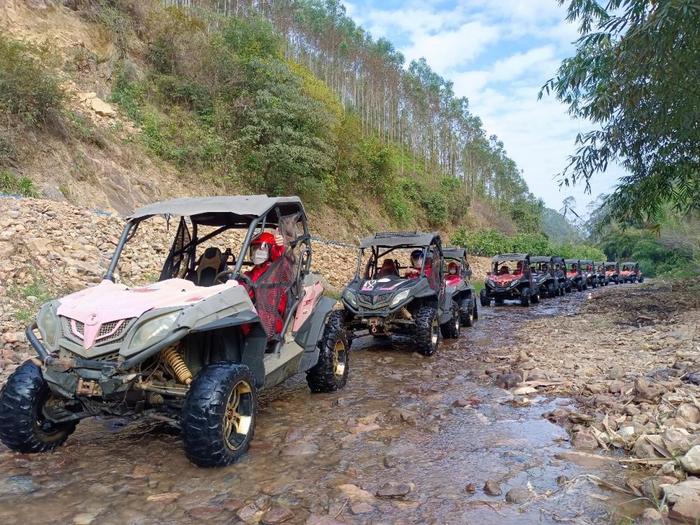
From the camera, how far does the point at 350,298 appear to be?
8203mm

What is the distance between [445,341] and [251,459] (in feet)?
21.6

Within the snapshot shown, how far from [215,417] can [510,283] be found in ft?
48.3

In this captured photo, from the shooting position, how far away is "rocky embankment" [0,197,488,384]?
7.49 meters

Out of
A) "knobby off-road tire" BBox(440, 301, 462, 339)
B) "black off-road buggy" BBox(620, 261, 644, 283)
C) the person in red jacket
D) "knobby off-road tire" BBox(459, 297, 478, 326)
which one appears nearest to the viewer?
the person in red jacket

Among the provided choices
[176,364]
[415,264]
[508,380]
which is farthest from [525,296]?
[176,364]

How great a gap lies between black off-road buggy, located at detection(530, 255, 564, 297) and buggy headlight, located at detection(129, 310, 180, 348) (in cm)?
1788

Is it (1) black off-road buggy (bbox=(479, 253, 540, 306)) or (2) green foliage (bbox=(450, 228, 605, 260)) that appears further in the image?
(2) green foliage (bbox=(450, 228, 605, 260))

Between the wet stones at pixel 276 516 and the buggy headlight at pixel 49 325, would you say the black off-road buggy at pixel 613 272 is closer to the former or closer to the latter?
the wet stones at pixel 276 516

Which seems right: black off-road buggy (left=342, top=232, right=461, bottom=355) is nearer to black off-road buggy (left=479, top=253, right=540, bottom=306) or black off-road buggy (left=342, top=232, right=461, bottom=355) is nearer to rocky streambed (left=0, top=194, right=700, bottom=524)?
rocky streambed (left=0, top=194, right=700, bottom=524)

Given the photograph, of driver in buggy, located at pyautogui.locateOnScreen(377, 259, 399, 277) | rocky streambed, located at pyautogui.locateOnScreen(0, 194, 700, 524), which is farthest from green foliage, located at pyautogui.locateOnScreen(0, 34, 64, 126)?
driver in buggy, located at pyautogui.locateOnScreen(377, 259, 399, 277)

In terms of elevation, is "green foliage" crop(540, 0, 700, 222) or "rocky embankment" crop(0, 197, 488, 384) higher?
"green foliage" crop(540, 0, 700, 222)

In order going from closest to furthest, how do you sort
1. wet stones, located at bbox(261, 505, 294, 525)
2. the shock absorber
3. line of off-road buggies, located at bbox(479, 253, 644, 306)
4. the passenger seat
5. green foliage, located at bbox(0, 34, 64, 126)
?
wet stones, located at bbox(261, 505, 294, 525) → the shock absorber → the passenger seat → green foliage, located at bbox(0, 34, 64, 126) → line of off-road buggies, located at bbox(479, 253, 644, 306)

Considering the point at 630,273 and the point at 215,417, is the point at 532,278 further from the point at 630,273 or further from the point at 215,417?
the point at 630,273

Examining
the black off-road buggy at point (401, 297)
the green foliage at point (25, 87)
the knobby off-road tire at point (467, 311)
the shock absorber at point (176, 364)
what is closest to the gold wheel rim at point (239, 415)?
the shock absorber at point (176, 364)
